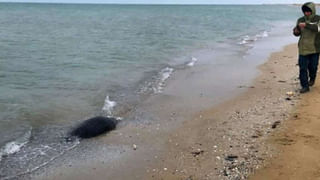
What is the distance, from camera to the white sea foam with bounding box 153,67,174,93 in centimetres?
1353

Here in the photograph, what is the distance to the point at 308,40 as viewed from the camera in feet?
35.0

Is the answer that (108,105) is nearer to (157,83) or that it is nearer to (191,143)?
(157,83)

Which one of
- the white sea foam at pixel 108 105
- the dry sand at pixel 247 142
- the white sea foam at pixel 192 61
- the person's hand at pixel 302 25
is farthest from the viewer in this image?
the white sea foam at pixel 192 61

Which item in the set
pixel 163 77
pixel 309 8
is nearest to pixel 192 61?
pixel 163 77

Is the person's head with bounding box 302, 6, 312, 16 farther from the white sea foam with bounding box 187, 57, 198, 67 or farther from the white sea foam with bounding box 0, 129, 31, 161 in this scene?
the white sea foam with bounding box 187, 57, 198, 67

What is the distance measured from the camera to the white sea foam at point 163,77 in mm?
13533

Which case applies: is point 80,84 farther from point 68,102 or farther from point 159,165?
point 159,165

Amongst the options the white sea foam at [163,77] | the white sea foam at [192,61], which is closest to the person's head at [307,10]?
the white sea foam at [163,77]

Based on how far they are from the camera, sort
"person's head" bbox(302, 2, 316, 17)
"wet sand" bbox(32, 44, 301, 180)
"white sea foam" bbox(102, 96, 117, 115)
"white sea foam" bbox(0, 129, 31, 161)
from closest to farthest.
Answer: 1. "wet sand" bbox(32, 44, 301, 180)
2. "white sea foam" bbox(0, 129, 31, 161)
3. "person's head" bbox(302, 2, 316, 17)
4. "white sea foam" bbox(102, 96, 117, 115)

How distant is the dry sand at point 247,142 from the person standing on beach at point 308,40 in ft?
1.64

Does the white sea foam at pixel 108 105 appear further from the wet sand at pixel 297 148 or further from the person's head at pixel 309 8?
the person's head at pixel 309 8

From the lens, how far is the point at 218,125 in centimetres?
920

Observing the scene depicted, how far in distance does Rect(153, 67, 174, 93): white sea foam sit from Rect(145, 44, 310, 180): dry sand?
9.14 ft

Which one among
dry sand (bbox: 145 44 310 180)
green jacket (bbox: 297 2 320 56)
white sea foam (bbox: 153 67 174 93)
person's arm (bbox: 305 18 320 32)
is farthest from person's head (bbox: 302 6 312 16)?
A: white sea foam (bbox: 153 67 174 93)
